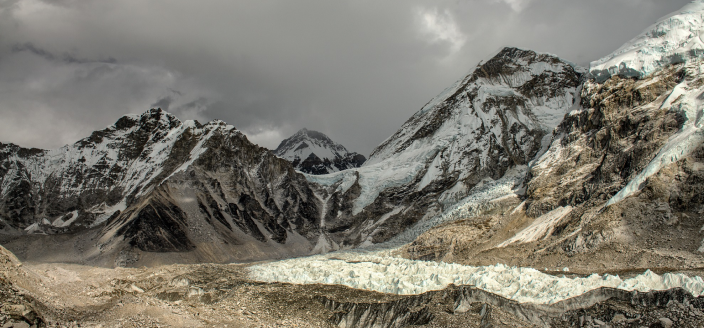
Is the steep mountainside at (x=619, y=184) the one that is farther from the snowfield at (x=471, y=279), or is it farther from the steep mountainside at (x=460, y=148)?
the steep mountainside at (x=460, y=148)

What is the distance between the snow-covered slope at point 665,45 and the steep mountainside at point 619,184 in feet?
0.59

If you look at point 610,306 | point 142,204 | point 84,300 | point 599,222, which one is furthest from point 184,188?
point 610,306

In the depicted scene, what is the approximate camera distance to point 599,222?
144 feet

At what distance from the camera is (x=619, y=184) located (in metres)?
49.5

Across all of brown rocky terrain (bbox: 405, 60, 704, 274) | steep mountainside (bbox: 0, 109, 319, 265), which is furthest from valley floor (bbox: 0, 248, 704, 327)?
steep mountainside (bbox: 0, 109, 319, 265)

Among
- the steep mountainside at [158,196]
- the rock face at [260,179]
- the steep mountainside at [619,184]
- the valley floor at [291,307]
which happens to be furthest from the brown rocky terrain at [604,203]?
the steep mountainside at [158,196]

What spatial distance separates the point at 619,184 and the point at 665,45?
28415 millimetres

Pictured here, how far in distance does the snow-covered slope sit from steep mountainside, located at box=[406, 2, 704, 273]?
180 millimetres

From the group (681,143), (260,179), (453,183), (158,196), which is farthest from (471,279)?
(260,179)

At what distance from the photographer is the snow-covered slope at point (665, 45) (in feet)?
198

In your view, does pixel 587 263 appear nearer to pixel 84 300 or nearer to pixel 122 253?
pixel 84 300

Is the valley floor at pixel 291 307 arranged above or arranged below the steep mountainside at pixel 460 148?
below

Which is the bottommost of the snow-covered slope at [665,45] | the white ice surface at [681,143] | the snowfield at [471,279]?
the snowfield at [471,279]

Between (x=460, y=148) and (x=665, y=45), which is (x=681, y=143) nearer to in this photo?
(x=665, y=45)
